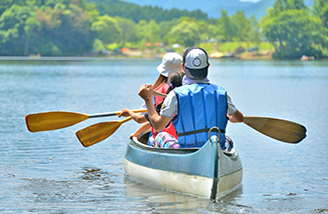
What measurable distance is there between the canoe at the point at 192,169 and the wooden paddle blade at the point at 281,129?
999mm

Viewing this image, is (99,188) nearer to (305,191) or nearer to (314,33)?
(305,191)

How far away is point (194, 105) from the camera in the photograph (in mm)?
6902

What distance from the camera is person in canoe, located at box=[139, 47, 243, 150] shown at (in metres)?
6.89

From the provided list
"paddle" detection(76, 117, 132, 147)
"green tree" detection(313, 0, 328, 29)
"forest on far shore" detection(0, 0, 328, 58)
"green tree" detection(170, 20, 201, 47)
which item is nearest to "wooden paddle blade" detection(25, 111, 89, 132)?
"paddle" detection(76, 117, 132, 147)

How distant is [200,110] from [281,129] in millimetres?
2352

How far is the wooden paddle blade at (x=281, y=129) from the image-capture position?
8.55m

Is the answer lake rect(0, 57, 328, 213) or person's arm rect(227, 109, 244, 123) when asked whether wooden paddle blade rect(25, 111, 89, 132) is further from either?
person's arm rect(227, 109, 244, 123)

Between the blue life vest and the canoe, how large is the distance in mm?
273

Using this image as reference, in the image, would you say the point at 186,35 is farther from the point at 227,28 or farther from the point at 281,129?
the point at 281,129

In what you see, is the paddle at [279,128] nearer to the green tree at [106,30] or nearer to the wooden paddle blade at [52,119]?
the wooden paddle blade at [52,119]

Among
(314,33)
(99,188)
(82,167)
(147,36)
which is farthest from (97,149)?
(147,36)

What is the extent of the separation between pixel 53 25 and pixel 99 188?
143246 mm

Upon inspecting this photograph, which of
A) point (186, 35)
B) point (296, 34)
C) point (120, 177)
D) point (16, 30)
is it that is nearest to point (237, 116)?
point (120, 177)

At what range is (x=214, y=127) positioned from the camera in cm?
673
